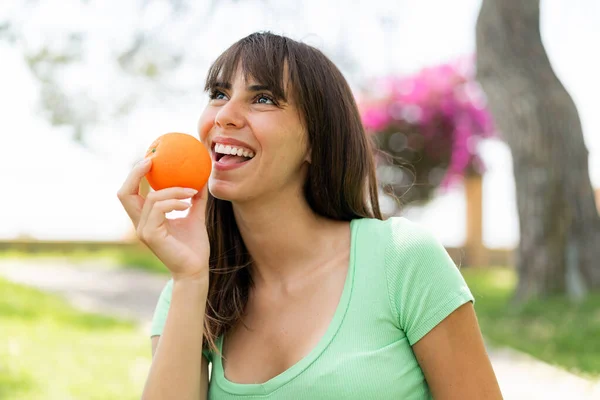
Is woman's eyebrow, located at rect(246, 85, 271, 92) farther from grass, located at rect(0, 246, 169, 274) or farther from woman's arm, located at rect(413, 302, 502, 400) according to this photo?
grass, located at rect(0, 246, 169, 274)

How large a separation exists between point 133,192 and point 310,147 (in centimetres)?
55

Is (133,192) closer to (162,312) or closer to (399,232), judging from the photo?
(162,312)

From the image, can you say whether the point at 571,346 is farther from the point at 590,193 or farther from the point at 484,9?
the point at 484,9

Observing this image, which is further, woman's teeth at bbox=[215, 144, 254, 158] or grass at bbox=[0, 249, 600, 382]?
grass at bbox=[0, 249, 600, 382]

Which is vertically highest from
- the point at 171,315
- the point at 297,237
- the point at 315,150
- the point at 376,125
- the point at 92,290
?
the point at 315,150

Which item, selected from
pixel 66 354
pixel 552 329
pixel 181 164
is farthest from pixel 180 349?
pixel 552 329

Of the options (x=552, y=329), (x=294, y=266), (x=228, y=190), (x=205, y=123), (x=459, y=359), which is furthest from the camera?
(x=552, y=329)

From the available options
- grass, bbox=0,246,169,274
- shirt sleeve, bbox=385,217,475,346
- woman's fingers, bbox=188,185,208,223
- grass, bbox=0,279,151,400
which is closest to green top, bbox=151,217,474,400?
shirt sleeve, bbox=385,217,475,346

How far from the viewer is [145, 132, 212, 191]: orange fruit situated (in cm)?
232

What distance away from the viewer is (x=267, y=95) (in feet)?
7.73

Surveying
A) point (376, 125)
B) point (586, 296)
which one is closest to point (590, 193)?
point (586, 296)

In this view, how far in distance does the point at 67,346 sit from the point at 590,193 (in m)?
4.64

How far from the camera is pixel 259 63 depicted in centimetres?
237

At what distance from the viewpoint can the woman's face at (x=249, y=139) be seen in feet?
7.54
